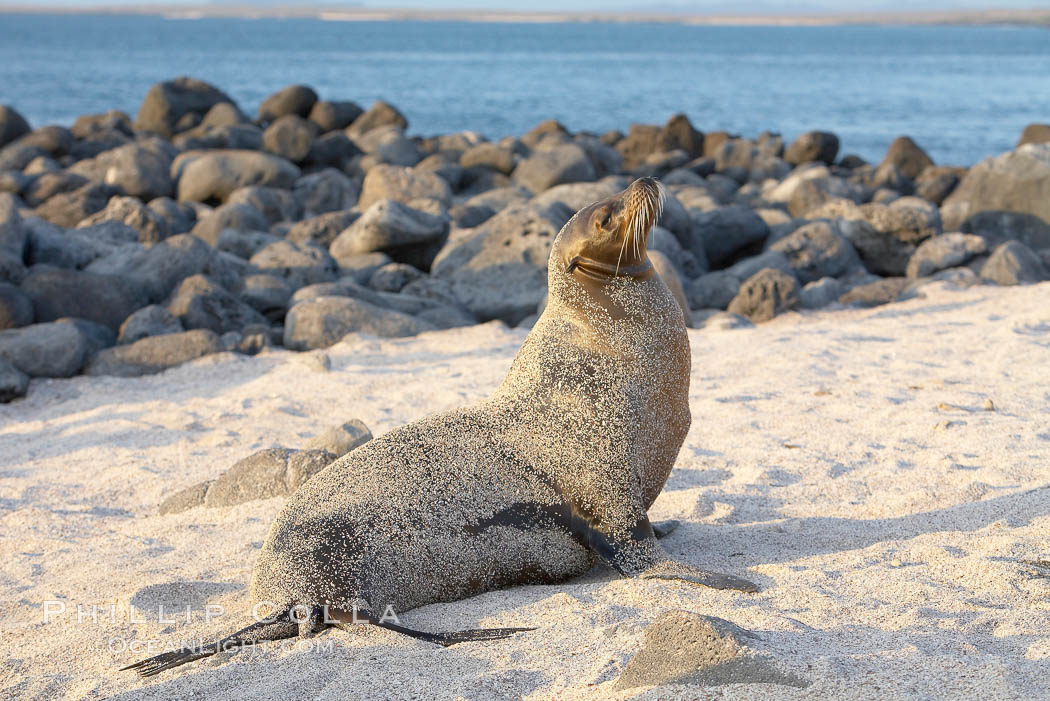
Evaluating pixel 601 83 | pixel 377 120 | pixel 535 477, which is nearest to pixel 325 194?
pixel 377 120

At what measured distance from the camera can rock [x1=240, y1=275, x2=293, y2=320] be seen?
9312mm

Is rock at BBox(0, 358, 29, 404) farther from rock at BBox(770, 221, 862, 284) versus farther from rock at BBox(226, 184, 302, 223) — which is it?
rock at BBox(770, 221, 862, 284)

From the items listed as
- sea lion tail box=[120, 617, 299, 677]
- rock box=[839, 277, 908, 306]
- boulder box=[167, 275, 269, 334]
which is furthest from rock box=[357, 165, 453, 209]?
sea lion tail box=[120, 617, 299, 677]

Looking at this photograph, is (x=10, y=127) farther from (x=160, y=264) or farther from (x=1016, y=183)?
(x=1016, y=183)

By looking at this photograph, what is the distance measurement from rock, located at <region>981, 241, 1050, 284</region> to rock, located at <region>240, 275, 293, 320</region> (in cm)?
626

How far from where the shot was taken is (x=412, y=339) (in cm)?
810

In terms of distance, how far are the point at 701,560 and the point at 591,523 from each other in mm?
512

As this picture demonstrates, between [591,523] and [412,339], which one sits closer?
[591,523]

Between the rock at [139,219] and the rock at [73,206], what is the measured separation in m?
1.21

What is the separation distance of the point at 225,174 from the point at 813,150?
41.3ft

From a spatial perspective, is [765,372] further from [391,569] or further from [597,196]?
[597,196]

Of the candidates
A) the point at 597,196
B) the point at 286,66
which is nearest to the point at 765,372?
the point at 597,196

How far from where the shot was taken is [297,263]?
401 inches

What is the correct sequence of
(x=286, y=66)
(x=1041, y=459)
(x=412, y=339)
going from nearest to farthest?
(x=1041, y=459)
(x=412, y=339)
(x=286, y=66)
